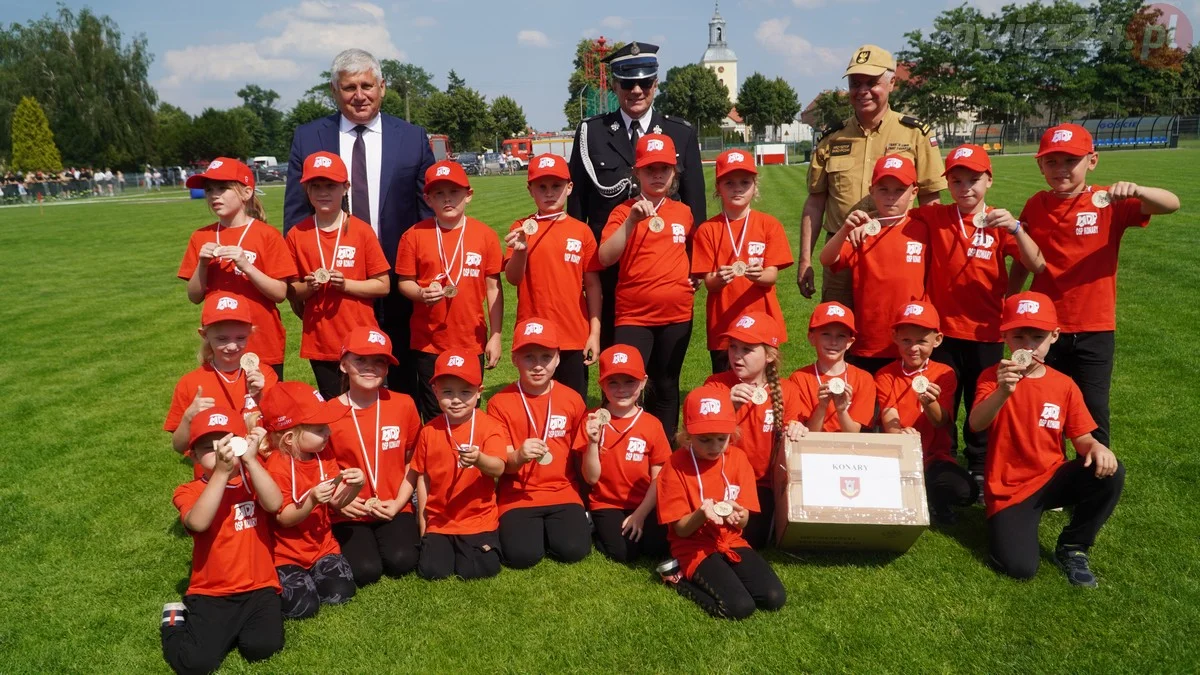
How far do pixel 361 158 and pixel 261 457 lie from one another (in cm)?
245

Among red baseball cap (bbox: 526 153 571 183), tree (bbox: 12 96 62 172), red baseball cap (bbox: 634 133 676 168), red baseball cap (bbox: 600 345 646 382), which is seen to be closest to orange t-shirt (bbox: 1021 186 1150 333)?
red baseball cap (bbox: 634 133 676 168)

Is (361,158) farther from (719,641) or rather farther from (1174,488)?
(1174,488)

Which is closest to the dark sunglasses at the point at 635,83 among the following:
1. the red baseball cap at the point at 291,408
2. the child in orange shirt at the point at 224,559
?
the red baseball cap at the point at 291,408

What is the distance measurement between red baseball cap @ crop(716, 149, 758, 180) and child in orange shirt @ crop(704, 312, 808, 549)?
1040mm

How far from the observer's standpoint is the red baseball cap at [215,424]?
3.88 m

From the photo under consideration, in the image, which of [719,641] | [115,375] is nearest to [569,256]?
[719,641]

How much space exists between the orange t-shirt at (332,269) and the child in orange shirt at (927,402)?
3.69 metres

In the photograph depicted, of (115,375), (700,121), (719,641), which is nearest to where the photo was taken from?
(719,641)

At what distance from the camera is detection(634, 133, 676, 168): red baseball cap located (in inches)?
209

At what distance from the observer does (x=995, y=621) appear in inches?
163

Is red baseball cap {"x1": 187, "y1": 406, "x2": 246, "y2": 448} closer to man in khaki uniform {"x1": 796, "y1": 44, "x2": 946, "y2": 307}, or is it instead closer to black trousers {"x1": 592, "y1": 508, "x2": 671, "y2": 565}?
black trousers {"x1": 592, "y1": 508, "x2": 671, "y2": 565}

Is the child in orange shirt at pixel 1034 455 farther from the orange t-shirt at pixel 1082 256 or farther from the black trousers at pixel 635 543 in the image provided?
the black trousers at pixel 635 543

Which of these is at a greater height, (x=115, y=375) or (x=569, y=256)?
(x=569, y=256)

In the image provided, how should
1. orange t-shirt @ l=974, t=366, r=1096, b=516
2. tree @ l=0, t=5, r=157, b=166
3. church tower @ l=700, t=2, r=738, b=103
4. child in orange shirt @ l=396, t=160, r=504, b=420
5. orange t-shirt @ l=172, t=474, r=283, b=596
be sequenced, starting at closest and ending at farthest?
orange t-shirt @ l=172, t=474, r=283, b=596
orange t-shirt @ l=974, t=366, r=1096, b=516
child in orange shirt @ l=396, t=160, r=504, b=420
tree @ l=0, t=5, r=157, b=166
church tower @ l=700, t=2, r=738, b=103
